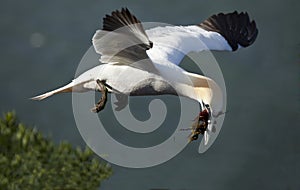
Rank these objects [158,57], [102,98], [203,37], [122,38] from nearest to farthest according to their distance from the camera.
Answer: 1. [122,38]
2. [102,98]
3. [158,57]
4. [203,37]

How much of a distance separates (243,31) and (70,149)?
1.95m

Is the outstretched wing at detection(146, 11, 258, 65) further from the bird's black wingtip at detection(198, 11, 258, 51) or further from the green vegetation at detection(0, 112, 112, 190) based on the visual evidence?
the green vegetation at detection(0, 112, 112, 190)

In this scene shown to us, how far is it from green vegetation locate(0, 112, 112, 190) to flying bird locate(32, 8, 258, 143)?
22.9 inches

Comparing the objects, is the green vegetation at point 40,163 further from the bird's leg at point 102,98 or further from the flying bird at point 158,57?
the bird's leg at point 102,98

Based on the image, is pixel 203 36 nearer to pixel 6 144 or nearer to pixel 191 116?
pixel 191 116

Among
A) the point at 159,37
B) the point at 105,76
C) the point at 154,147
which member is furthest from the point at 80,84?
the point at 154,147

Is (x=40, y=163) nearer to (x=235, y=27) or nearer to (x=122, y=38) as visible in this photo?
(x=122, y=38)

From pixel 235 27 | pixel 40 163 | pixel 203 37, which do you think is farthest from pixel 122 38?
pixel 235 27

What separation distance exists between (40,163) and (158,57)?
1238 millimetres

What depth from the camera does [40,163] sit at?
2.93 meters

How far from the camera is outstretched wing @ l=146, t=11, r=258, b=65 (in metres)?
4.18

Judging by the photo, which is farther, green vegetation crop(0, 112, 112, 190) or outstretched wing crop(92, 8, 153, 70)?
outstretched wing crop(92, 8, 153, 70)

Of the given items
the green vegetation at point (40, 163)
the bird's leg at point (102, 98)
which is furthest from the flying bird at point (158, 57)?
the green vegetation at point (40, 163)

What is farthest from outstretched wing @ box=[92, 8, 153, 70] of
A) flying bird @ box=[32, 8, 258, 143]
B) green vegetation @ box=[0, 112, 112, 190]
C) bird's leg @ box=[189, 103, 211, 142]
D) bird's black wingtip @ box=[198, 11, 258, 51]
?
bird's black wingtip @ box=[198, 11, 258, 51]
